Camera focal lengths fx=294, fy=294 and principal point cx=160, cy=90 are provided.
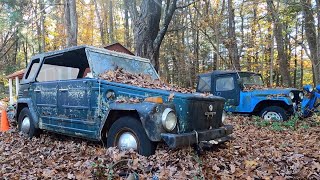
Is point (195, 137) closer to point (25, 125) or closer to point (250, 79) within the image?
point (25, 125)

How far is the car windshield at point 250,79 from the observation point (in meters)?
10.6

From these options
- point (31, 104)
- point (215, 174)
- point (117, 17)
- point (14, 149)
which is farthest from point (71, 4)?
point (117, 17)

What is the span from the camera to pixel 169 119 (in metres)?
4.14

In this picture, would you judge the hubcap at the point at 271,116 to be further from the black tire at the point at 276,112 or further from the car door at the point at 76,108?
the car door at the point at 76,108

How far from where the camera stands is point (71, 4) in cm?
1408

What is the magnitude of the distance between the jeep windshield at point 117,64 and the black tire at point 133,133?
1108mm

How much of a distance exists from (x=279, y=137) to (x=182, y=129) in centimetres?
345

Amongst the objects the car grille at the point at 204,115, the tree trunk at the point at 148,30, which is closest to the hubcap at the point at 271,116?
the tree trunk at the point at 148,30

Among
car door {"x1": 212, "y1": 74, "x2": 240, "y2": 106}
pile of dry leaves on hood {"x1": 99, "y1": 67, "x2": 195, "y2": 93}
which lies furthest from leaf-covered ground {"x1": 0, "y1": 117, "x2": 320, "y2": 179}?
car door {"x1": 212, "y1": 74, "x2": 240, "y2": 106}

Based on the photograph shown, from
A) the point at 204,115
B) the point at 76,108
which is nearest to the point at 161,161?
the point at 204,115

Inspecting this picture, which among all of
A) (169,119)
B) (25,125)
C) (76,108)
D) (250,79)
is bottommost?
(25,125)

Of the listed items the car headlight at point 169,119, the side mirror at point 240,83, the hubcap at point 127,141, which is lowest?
the hubcap at point 127,141

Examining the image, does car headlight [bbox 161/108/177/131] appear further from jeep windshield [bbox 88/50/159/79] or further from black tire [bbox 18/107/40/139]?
black tire [bbox 18/107/40/139]

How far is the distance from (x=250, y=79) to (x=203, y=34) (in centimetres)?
1760
